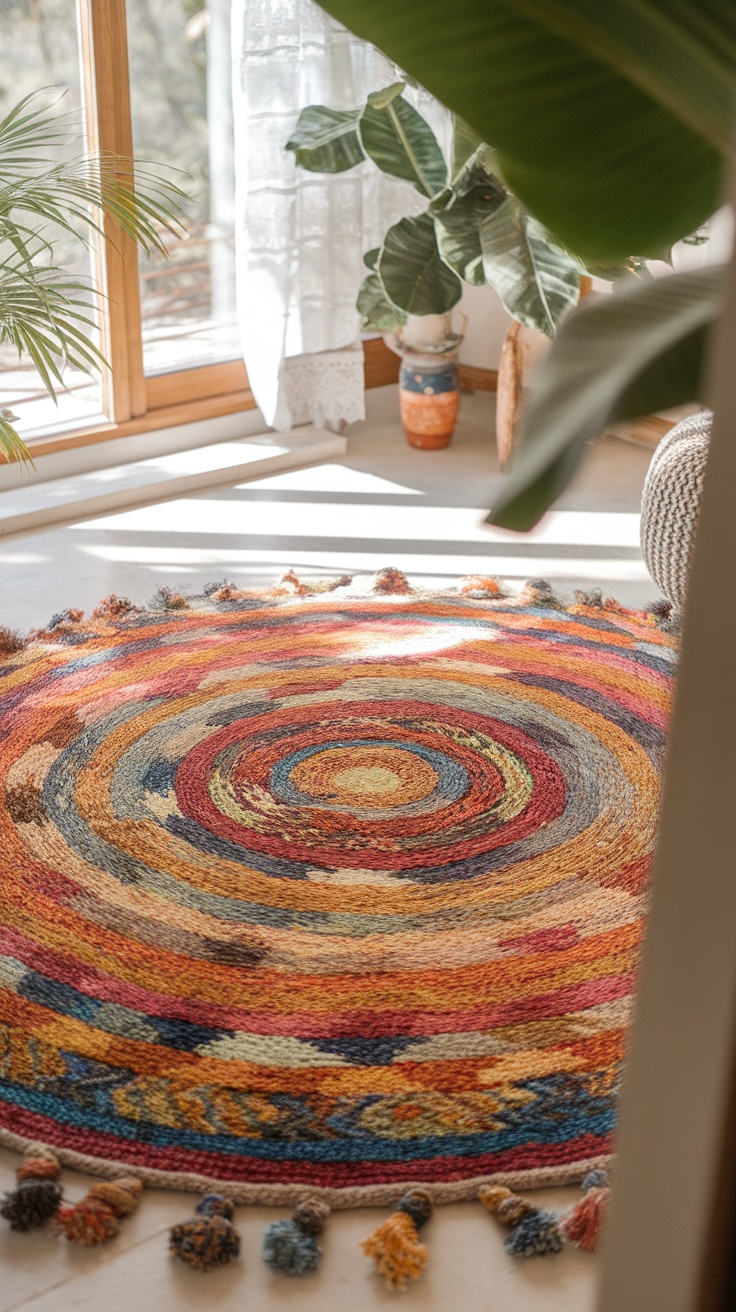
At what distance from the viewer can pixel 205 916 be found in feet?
5.94

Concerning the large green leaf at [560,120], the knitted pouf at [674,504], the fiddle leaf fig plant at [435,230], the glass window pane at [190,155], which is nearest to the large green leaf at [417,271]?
the fiddle leaf fig plant at [435,230]

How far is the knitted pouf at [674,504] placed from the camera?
8.23 feet

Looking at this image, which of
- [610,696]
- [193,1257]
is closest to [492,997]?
[193,1257]

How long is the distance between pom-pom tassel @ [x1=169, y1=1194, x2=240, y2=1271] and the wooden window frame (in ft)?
7.28

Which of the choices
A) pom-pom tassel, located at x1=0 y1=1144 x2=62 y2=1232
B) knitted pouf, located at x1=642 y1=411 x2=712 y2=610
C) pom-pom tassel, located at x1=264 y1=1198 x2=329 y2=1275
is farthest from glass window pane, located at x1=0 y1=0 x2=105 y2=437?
pom-pom tassel, located at x1=264 y1=1198 x2=329 y2=1275

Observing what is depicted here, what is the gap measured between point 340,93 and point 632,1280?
3.69m

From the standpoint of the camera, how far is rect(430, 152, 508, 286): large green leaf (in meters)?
3.12

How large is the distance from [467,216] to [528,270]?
1.13 ft

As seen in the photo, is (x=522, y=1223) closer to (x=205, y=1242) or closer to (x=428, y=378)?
(x=205, y=1242)

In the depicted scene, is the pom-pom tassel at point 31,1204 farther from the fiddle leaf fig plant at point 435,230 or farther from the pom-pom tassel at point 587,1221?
the fiddle leaf fig plant at point 435,230

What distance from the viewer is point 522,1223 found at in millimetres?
1357

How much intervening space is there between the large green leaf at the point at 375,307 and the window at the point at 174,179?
1.59 feet

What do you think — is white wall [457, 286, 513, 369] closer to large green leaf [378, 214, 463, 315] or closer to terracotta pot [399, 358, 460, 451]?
terracotta pot [399, 358, 460, 451]

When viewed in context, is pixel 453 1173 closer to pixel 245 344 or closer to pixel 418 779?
pixel 418 779
